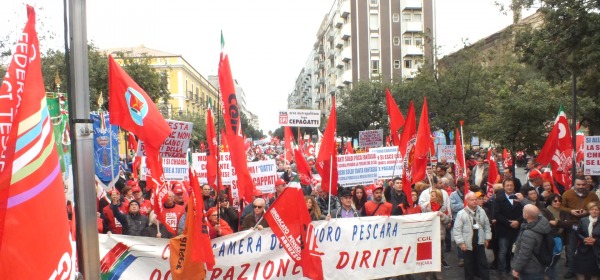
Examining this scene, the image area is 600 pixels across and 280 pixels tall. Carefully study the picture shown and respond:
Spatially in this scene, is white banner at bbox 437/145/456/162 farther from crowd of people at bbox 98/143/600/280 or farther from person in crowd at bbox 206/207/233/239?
person in crowd at bbox 206/207/233/239

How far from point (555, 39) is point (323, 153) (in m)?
6.29

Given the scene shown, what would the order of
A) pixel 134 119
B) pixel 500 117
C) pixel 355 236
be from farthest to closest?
pixel 500 117, pixel 355 236, pixel 134 119

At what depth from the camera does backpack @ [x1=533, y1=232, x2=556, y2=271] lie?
712cm

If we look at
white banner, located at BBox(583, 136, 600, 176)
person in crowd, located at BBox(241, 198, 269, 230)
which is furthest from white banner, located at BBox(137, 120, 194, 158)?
white banner, located at BBox(583, 136, 600, 176)

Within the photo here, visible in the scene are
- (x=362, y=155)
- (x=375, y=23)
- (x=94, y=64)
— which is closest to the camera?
(x=362, y=155)

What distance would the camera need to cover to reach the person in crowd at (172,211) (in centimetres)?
855

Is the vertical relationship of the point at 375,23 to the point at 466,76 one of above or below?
above

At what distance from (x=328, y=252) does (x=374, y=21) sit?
63.8m

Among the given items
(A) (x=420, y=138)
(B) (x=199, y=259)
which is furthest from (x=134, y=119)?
(A) (x=420, y=138)

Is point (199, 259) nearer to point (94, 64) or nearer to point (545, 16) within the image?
point (545, 16)

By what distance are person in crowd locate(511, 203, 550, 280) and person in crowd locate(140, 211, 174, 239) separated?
4.57m

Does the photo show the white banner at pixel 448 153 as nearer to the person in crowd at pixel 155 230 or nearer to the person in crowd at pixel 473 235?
the person in crowd at pixel 473 235

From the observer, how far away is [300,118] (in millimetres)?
12656

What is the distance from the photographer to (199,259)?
6.17m
